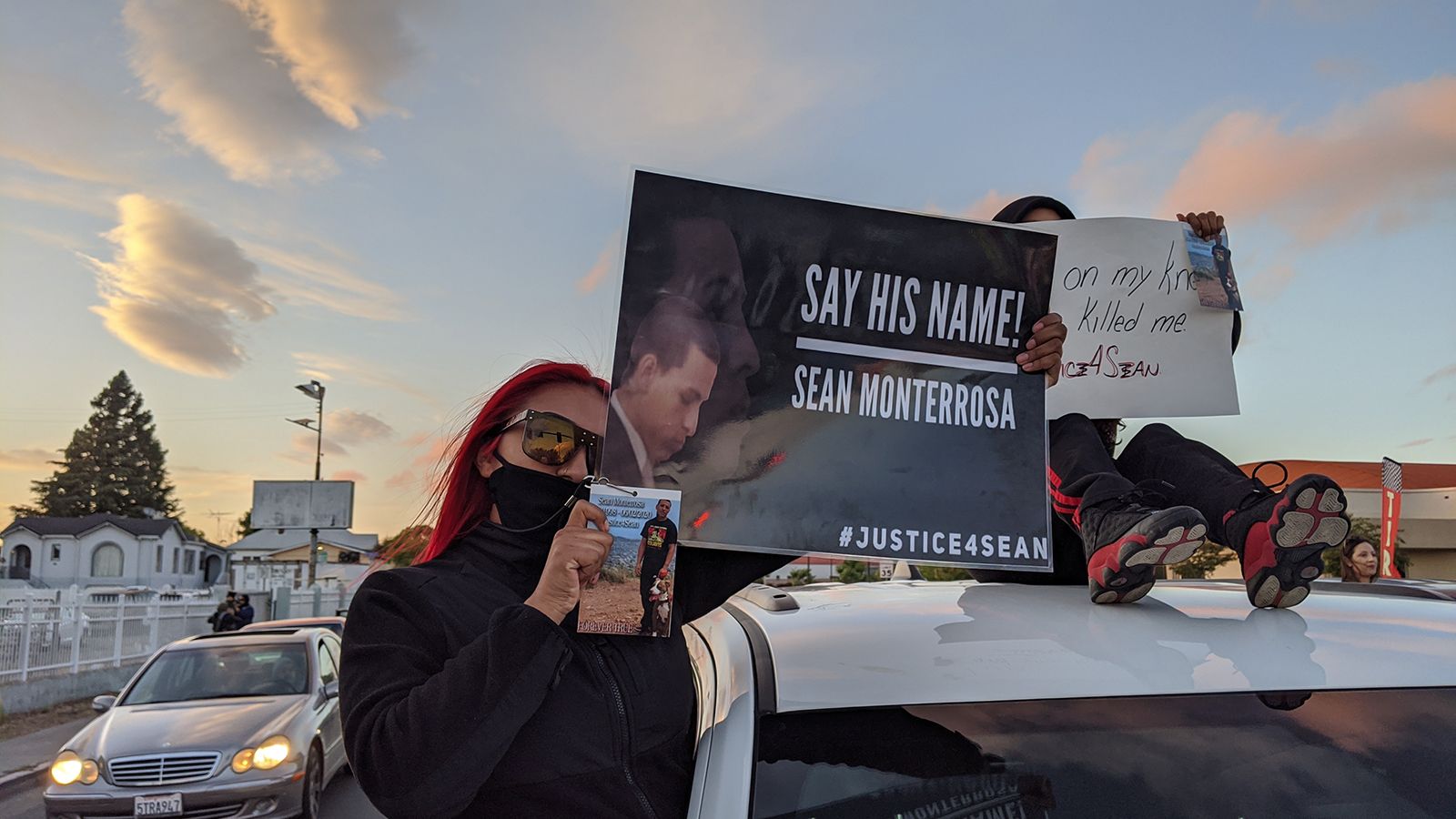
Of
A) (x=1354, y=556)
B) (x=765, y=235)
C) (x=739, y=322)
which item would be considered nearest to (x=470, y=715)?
(x=739, y=322)

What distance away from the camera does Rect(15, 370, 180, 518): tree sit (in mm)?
83500

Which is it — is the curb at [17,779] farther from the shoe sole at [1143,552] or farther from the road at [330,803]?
the shoe sole at [1143,552]

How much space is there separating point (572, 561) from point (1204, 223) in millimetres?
2017

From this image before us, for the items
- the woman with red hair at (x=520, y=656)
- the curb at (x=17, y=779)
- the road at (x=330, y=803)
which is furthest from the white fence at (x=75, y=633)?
the woman with red hair at (x=520, y=656)

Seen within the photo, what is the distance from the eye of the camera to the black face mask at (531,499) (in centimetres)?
198

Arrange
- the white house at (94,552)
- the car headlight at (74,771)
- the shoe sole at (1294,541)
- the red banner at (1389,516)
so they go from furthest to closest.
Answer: the white house at (94,552) → the car headlight at (74,771) → the red banner at (1389,516) → the shoe sole at (1294,541)

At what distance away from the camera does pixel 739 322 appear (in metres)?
1.95

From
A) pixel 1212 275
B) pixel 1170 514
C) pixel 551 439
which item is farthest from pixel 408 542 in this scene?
pixel 1212 275

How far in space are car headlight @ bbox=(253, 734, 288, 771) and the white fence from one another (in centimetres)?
927

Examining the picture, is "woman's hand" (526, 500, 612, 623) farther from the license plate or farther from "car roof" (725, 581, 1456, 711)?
the license plate

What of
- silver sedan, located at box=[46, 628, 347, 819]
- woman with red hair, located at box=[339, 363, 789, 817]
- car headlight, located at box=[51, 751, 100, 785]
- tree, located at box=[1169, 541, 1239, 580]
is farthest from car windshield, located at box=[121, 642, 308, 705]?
woman with red hair, located at box=[339, 363, 789, 817]

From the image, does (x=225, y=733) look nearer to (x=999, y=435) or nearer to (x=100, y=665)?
(x=999, y=435)

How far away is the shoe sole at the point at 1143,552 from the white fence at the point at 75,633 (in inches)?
633

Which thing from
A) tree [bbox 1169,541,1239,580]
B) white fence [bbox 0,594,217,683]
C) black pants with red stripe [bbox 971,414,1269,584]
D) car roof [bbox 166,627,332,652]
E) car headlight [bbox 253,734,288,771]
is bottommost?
white fence [bbox 0,594,217,683]
